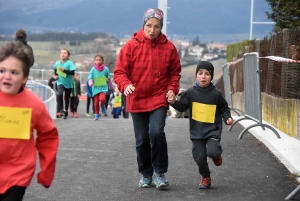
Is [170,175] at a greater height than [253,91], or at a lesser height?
lesser

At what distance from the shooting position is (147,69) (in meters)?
8.37

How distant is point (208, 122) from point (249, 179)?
3.24 ft

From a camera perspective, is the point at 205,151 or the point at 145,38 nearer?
the point at 145,38

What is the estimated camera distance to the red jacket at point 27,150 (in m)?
5.57

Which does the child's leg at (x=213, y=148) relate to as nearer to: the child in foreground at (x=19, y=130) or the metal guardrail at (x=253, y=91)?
the child in foreground at (x=19, y=130)

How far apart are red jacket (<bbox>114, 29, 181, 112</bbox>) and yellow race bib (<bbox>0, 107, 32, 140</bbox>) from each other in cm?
268

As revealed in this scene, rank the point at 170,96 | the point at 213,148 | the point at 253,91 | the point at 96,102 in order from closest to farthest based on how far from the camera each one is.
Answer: the point at 170,96 < the point at 213,148 < the point at 253,91 < the point at 96,102

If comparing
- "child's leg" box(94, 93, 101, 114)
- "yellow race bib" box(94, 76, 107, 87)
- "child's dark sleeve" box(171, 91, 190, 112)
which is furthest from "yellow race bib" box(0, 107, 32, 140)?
"child's leg" box(94, 93, 101, 114)

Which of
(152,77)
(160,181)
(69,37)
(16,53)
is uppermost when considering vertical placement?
(16,53)

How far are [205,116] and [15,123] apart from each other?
3.18m

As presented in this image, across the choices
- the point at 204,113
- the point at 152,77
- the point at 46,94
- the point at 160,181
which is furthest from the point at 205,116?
the point at 46,94

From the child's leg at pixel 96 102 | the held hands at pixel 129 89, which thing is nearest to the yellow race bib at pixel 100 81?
the child's leg at pixel 96 102

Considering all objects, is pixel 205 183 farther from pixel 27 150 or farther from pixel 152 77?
pixel 27 150

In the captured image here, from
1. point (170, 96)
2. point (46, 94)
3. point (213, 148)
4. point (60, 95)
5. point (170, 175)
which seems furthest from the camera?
point (46, 94)
